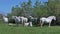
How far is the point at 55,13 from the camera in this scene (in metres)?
30.6

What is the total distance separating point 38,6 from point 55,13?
20.8 ft

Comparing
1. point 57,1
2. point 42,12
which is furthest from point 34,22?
point 57,1

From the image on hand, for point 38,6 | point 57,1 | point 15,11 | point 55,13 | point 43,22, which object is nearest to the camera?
point 43,22

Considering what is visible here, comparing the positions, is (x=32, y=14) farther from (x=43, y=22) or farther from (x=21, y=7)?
(x=43, y=22)

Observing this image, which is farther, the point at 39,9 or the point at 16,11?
the point at 16,11

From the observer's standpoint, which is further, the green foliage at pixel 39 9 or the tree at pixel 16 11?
the tree at pixel 16 11

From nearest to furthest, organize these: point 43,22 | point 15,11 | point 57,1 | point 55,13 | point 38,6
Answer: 1. point 43,22
2. point 55,13
3. point 57,1
4. point 38,6
5. point 15,11

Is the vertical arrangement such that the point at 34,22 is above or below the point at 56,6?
below

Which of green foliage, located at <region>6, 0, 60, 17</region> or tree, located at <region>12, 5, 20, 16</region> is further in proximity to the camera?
tree, located at <region>12, 5, 20, 16</region>

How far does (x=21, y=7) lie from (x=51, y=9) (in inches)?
305

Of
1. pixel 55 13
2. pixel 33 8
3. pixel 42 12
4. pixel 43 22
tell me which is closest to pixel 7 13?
pixel 33 8

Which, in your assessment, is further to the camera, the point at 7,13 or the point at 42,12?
the point at 7,13

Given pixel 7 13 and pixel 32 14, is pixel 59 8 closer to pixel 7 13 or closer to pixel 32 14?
pixel 32 14

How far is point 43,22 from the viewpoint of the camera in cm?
2427
